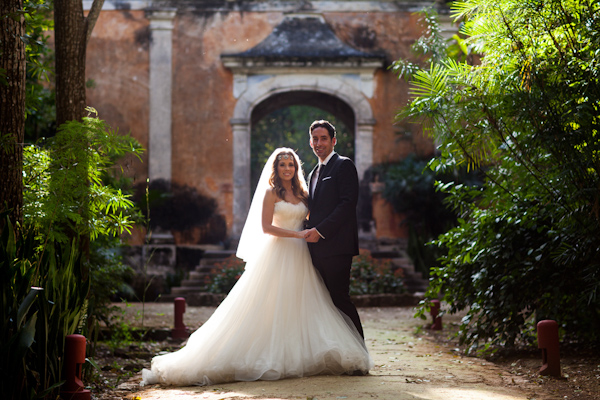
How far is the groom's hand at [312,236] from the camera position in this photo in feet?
16.7

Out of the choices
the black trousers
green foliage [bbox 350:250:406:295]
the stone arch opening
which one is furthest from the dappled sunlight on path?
the stone arch opening

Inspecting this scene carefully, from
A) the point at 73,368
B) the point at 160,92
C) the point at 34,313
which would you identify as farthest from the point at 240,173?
the point at 34,313

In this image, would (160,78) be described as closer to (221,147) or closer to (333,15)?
(221,147)

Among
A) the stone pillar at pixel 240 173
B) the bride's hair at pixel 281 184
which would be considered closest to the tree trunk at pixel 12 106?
the bride's hair at pixel 281 184

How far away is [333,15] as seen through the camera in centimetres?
1495

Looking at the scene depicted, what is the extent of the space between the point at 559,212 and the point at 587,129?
0.72 m

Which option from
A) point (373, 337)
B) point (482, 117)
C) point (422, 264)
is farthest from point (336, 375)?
point (422, 264)

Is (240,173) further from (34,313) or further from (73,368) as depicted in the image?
(34,313)

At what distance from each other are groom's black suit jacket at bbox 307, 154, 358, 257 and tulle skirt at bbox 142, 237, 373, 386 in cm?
23

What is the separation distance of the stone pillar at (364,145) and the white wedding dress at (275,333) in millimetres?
9596

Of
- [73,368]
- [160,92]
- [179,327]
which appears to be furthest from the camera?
[160,92]

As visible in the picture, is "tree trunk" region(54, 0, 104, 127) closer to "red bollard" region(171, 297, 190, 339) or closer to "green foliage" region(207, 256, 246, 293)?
"red bollard" region(171, 297, 190, 339)

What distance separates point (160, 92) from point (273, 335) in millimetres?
10822

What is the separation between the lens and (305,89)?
1476cm
